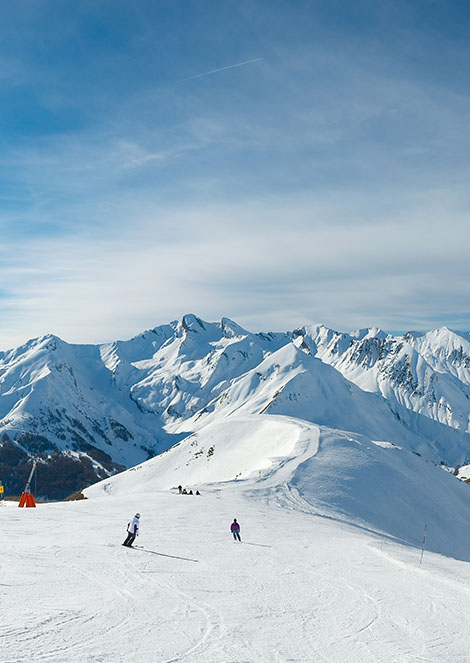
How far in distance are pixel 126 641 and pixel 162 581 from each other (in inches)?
238

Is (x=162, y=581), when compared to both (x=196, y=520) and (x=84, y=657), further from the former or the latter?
(x=196, y=520)

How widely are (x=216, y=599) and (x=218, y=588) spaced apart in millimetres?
1518

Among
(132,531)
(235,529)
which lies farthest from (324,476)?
(132,531)

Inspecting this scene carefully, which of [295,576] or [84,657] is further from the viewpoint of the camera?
[295,576]

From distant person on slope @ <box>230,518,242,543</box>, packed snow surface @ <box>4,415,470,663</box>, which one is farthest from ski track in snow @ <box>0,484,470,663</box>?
distant person on slope @ <box>230,518,242,543</box>

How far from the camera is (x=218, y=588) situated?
56.8 ft

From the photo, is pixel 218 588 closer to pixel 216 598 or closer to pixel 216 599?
pixel 216 598

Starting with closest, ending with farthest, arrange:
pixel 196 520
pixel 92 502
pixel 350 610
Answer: pixel 350 610, pixel 196 520, pixel 92 502

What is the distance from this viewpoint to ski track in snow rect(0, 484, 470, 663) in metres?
11.8

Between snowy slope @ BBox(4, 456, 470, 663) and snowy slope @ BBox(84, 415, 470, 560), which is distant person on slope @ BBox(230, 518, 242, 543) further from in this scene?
snowy slope @ BBox(84, 415, 470, 560)

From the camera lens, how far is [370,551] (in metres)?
28.4

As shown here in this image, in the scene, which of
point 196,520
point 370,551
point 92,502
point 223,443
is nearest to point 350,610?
point 370,551

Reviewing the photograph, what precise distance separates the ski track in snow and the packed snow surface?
49 mm

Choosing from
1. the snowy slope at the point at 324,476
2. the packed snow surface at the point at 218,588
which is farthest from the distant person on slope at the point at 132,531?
the snowy slope at the point at 324,476
